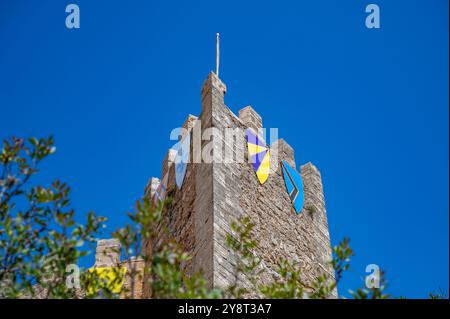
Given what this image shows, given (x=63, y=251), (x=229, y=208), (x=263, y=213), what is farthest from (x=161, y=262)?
(x=263, y=213)

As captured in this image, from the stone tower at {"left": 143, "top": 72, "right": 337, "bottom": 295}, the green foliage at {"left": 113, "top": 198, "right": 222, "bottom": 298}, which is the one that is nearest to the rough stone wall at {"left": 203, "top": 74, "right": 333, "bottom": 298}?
the stone tower at {"left": 143, "top": 72, "right": 337, "bottom": 295}

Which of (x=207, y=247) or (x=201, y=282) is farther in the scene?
(x=207, y=247)

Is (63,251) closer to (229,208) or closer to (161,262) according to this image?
(161,262)

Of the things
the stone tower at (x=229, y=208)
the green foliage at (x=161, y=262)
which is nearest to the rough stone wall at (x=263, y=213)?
the stone tower at (x=229, y=208)

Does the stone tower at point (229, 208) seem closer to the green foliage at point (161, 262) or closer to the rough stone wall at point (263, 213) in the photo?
the rough stone wall at point (263, 213)

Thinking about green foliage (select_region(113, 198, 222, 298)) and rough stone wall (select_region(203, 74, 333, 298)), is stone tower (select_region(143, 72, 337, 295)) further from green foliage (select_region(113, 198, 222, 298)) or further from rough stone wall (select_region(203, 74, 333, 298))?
green foliage (select_region(113, 198, 222, 298))

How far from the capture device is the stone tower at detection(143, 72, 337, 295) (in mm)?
9646

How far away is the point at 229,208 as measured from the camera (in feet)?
33.7

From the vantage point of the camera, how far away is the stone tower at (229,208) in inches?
380

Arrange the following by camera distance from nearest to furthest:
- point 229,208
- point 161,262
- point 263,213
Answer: point 161,262, point 229,208, point 263,213

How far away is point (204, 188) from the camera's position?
10477mm
